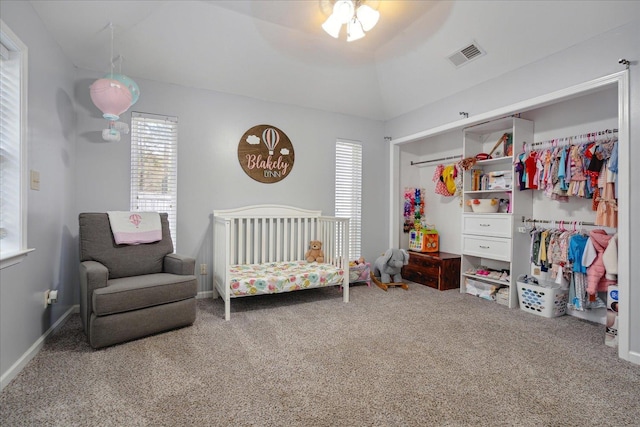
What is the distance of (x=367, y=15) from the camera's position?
2.49 metres

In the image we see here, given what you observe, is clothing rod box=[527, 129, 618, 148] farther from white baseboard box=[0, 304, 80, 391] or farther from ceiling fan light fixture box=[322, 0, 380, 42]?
white baseboard box=[0, 304, 80, 391]

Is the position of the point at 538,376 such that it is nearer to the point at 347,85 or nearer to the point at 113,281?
the point at 113,281

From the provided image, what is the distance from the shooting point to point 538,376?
6.21 ft

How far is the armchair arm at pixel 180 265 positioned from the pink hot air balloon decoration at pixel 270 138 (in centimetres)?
164

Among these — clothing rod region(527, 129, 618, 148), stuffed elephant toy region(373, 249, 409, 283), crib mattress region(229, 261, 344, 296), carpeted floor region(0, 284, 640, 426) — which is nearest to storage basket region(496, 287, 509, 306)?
carpeted floor region(0, 284, 640, 426)

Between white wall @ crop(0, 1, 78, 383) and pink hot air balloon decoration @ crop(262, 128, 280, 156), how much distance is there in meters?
1.80

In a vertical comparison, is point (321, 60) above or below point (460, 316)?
above

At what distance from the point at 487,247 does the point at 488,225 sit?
0.24 metres

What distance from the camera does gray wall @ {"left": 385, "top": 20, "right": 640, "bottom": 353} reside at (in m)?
2.11

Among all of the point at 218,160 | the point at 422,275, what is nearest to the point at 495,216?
the point at 422,275

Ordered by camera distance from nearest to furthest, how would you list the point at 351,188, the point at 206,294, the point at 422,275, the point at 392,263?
the point at 206,294, the point at 392,263, the point at 422,275, the point at 351,188

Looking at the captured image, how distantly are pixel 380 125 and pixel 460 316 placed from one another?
2791 mm

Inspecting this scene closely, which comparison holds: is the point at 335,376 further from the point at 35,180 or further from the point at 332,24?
the point at 332,24

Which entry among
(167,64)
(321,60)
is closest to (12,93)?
(167,64)
